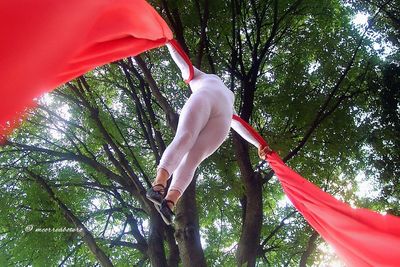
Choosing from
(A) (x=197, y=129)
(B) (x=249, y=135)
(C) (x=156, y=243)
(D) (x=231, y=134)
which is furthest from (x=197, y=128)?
(D) (x=231, y=134)

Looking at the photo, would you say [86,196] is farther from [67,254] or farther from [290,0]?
[290,0]

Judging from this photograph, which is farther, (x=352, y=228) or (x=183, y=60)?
(x=183, y=60)

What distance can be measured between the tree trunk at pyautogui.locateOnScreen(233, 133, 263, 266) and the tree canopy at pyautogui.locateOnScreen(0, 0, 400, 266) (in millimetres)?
40

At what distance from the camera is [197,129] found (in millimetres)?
3211

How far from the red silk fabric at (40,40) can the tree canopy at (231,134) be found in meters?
3.69

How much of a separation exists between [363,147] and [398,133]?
624 mm

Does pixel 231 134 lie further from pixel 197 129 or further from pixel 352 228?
pixel 352 228

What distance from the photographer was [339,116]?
6852 millimetres

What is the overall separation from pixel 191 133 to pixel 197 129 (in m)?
0.09

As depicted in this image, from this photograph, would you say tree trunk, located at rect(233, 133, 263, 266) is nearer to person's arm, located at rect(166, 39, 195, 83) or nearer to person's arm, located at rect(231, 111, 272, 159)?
person's arm, located at rect(231, 111, 272, 159)

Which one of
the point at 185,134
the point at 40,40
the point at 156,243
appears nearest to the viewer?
the point at 40,40

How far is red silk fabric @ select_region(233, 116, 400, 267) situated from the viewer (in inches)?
94.2

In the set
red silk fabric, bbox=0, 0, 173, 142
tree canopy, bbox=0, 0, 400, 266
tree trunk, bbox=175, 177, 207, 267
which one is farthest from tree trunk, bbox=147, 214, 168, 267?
red silk fabric, bbox=0, 0, 173, 142

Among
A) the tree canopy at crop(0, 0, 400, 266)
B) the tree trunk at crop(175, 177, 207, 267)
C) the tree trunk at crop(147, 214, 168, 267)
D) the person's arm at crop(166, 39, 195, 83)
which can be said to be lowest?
the tree trunk at crop(175, 177, 207, 267)
